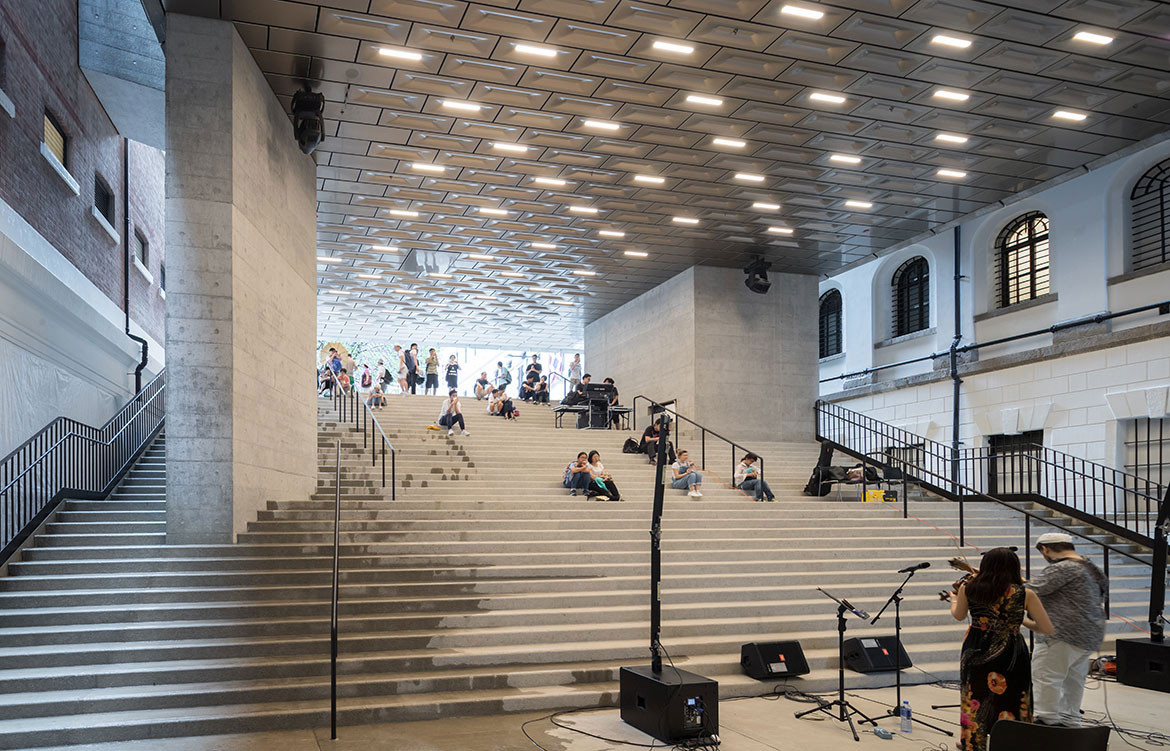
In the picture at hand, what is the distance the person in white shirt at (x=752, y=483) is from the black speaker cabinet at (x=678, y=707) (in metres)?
8.62

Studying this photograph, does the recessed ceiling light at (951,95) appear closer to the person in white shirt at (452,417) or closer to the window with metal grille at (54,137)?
the person in white shirt at (452,417)

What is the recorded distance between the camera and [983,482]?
18.9 metres

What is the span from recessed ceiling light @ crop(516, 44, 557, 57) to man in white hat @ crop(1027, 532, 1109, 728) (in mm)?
7953

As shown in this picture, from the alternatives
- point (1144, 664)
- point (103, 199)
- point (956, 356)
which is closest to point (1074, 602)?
point (1144, 664)

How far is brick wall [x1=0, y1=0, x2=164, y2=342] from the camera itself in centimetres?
1253

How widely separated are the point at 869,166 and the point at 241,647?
39.7ft

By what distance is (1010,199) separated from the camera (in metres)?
17.1

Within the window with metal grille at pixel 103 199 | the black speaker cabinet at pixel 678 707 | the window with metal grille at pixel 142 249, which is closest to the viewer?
the black speaker cabinet at pixel 678 707

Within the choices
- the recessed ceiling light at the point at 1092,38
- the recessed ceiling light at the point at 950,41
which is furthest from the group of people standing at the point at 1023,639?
the recessed ceiling light at the point at 1092,38

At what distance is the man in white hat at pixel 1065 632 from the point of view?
6.28m

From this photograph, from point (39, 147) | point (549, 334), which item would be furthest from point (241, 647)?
point (549, 334)

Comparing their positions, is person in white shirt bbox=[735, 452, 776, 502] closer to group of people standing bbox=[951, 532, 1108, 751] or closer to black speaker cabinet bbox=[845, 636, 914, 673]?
black speaker cabinet bbox=[845, 636, 914, 673]

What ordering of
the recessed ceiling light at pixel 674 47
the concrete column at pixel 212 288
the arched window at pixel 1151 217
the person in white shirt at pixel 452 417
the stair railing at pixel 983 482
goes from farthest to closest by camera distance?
the person in white shirt at pixel 452 417 < the arched window at pixel 1151 217 < the stair railing at pixel 983 482 < the recessed ceiling light at pixel 674 47 < the concrete column at pixel 212 288

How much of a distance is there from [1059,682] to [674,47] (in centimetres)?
816
